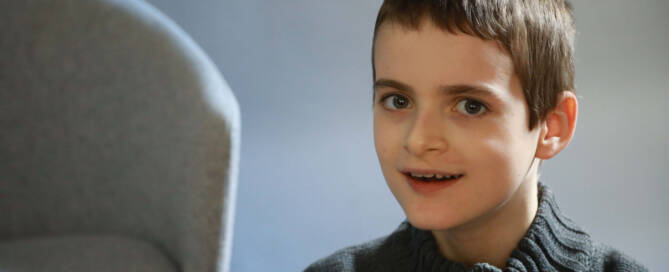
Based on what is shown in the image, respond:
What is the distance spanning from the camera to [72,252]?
75 cm

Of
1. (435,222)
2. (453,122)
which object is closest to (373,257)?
(435,222)

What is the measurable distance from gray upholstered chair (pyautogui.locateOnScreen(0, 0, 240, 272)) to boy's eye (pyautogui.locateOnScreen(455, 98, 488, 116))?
27 cm

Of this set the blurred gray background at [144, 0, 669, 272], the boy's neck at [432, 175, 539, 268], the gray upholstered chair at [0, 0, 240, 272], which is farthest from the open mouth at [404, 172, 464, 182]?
the blurred gray background at [144, 0, 669, 272]

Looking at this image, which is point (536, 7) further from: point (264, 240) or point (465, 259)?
point (264, 240)

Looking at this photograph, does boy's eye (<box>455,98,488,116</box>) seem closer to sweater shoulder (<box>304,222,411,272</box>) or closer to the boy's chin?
the boy's chin

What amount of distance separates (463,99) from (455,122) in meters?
0.03

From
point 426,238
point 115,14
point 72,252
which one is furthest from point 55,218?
point 426,238

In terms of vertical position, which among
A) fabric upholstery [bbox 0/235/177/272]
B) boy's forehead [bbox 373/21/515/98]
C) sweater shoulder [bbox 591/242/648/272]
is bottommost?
fabric upholstery [bbox 0/235/177/272]

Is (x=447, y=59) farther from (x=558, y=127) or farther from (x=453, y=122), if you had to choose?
(x=558, y=127)

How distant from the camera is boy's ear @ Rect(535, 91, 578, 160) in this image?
2.89 feet

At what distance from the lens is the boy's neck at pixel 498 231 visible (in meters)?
0.91

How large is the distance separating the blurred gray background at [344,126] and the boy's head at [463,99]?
14.5 inches

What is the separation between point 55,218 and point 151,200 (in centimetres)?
13

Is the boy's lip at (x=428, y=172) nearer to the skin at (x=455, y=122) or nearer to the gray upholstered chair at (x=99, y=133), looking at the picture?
the skin at (x=455, y=122)
